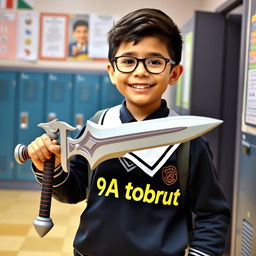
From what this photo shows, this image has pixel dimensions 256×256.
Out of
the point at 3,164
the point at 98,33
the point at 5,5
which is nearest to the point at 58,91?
the point at 98,33

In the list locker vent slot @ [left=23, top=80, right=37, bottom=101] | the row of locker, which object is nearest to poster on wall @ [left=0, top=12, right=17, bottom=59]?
the row of locker

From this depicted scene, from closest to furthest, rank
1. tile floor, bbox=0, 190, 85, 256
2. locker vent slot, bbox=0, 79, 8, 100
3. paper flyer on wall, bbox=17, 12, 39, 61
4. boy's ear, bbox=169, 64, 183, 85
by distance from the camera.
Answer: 1. boy's ear, bbox=169, 64, 183, 85
2. tile floor, bbox=0, 190, 85, 256
3. locker vent slot, bbox=0, 79, 8, 100
4. paper flyer on wall, bbox=17, 12, 39, 61

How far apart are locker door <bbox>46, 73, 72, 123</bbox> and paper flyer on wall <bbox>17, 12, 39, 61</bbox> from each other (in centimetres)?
37

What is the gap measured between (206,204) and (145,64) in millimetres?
374

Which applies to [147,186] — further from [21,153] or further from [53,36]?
[53,36]

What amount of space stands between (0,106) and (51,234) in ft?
6.86

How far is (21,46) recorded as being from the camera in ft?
16.6

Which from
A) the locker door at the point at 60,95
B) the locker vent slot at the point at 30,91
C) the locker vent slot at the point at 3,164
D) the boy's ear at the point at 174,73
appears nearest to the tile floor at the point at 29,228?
the locker vent slot at the point at 3,164

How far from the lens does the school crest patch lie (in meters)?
1.03

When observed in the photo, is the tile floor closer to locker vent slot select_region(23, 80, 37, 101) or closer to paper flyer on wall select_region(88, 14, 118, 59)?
locker vent slot select_region(23, 80, 37, 101)

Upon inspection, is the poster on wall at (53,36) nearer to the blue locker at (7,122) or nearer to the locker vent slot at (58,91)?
the locker vent slot at (58,91)

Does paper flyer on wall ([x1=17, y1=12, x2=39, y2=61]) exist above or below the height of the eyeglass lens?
above

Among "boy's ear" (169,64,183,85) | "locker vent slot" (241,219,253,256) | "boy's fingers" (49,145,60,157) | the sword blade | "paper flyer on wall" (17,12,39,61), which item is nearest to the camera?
the sword blade

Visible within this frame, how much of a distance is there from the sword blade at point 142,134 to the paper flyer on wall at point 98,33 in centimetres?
430
